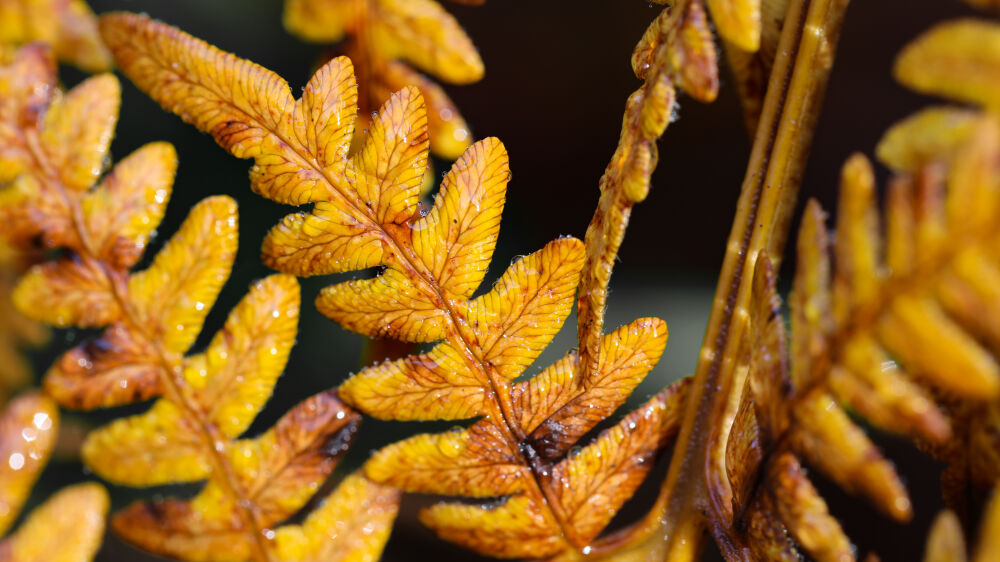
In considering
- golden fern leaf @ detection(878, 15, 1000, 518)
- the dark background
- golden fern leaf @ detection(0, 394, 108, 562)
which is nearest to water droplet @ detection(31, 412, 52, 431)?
golden fern leaf @ detection(0, 394, 108, 562)

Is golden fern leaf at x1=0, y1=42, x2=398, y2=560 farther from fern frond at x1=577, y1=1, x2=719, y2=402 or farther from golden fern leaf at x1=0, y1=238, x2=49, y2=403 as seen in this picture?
golden fern leaf at x1=0, y1=238, x2=49, y2=403

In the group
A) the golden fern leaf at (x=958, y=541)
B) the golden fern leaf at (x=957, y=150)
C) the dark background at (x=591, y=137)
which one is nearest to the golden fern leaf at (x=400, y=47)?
the dark background at (x=591, y=137)

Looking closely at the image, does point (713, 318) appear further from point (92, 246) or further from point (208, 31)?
point (208, 31)

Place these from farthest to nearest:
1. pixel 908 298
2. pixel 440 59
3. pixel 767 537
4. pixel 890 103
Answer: pixel 890 103
pixel 440 59
pixel 767 537
pixel 908 298

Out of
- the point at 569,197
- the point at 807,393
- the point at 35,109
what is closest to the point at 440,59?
the point at 569,197

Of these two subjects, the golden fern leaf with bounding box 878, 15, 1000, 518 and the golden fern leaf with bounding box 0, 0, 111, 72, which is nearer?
the golden fern leaf with bounding box 878, 15, 1000, 518
